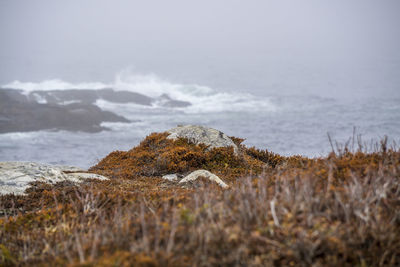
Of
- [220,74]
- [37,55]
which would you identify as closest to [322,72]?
[220,74]

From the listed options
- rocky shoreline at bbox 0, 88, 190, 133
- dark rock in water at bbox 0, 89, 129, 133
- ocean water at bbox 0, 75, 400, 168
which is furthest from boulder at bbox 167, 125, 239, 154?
dark rock in water at bbox 0, 89, 129, 133

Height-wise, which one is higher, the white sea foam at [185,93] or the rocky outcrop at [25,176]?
the white sea foam at [185,93]

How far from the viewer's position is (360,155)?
209 inches

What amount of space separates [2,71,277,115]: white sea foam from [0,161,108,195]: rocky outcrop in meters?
51.2

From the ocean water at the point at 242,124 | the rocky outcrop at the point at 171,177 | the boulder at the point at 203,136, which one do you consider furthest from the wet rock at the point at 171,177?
the ocean water at the point at 242,124

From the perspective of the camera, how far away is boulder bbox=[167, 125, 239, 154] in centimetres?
1187

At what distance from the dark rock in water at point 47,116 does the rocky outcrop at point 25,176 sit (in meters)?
37.3

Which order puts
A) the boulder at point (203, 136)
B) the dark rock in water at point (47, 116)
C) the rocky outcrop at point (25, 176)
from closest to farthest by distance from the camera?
the rocky outcrop at point (25, 176) → the boulder at point (203, 136) → the dark rock in water at point (47, 116)

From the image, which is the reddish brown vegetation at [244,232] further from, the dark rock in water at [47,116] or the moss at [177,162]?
the dark rock in water at [47,116]

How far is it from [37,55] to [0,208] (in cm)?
18145

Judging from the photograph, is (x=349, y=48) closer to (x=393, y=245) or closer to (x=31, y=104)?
(x=31, y=104)

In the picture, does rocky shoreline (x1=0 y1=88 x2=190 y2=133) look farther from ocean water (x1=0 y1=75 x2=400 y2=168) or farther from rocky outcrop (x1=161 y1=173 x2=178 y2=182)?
rocky outcrop (x1=161 y1=173 x2=178 y2=182)

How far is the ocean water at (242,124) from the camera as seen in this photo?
35.2 m

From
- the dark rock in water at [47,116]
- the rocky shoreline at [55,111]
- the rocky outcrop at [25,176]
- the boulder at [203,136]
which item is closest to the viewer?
the rocky outcrop at [25,176]
